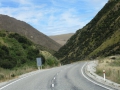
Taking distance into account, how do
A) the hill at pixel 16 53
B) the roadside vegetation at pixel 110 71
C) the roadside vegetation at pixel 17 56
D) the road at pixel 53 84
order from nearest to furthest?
the road at pixel 53 84 < the roadside vegetation at pixel 110 71 < the roadside vegetation at pixel 17 56 < the hill at pixel 16 53

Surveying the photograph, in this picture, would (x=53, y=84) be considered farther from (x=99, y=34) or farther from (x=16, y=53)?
(x=99, y=34)

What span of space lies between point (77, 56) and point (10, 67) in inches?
2964

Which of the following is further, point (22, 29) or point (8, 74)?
point (22, 29)

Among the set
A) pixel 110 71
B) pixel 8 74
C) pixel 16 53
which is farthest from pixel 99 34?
pixel 110 71

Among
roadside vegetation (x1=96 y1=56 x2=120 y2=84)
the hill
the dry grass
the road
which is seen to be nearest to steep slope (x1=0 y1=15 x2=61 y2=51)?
the hill

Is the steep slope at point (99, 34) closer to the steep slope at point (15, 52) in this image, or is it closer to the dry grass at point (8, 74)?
the steep slope at point (15, 52)

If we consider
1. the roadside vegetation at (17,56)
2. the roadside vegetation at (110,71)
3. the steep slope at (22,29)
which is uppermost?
the steep slope at (22,29)

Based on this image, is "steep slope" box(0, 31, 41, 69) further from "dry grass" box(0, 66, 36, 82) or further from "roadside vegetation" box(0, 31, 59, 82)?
"dry grass" box(0, 66, 36, 82)

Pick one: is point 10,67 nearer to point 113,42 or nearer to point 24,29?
point 113,42

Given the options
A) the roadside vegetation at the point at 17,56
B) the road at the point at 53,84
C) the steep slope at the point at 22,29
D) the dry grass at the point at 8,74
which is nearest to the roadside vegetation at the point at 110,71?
the road at the point at 53,84

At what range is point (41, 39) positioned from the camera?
475 ft

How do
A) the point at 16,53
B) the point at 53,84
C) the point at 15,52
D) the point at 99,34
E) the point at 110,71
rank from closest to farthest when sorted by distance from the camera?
the point at 53,84, the point at 110,71, the point at 16,53, the point at 15,52, the point at 99,34

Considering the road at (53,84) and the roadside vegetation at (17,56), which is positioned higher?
the roadside vegetation at (17,56)

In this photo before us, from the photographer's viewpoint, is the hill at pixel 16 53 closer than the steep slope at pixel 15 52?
No
